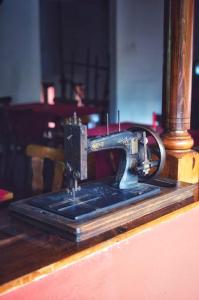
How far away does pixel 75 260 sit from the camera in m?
1.30

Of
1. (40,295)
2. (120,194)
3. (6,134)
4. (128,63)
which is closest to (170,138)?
(120,194)

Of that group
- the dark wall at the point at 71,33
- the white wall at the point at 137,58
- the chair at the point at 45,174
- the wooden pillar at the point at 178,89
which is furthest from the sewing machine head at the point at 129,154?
the dark wall at the point at 71,33

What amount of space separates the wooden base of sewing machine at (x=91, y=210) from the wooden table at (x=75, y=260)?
0.08ft

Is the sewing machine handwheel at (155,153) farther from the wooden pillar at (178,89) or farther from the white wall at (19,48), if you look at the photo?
the white wall at (19,48)

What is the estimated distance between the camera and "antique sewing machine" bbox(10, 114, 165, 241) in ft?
4.67

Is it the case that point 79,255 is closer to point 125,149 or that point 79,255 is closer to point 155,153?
point 125,149

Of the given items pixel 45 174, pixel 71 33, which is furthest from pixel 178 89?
pixel 71 33

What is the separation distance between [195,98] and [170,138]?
4.57 meters

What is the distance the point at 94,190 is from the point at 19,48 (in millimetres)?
5090

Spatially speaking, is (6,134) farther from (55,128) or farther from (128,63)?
(128,63)

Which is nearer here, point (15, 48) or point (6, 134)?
point (6, 134)

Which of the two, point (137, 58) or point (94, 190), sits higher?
point (137, 58)

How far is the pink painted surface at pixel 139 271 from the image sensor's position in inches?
50.6

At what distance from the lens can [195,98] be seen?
6.30 metres
